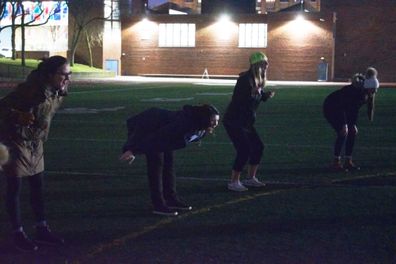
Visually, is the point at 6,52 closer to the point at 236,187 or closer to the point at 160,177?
the point at 236,187

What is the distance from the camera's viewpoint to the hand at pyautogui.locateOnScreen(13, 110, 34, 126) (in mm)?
6195

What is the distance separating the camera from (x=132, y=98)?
2970 centimetres

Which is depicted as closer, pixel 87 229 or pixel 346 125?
pixel 87 229

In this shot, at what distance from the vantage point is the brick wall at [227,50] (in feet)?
193

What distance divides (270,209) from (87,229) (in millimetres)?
2221

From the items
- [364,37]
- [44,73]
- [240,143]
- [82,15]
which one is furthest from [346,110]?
[82,15]

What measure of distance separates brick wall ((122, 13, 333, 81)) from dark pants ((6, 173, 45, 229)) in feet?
174

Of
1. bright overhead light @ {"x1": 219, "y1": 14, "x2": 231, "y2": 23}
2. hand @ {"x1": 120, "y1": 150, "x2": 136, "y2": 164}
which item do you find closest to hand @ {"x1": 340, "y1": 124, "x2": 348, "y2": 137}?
hand @ {"x1": 120, "y1": 150, "x2": 136, "y2": 164}

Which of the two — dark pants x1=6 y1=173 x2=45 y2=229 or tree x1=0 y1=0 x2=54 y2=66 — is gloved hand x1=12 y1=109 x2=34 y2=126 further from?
tree x1=0 y1=0 x2=54 y2=66

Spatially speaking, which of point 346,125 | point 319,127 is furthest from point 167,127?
point 319,127

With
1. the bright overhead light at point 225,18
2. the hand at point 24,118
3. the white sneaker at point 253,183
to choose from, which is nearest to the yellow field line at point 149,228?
the white sneaker at point 253,183

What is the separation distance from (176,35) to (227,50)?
4.93m

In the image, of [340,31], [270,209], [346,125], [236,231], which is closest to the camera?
[236,231]

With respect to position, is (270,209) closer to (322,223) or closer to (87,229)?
(322,223)
